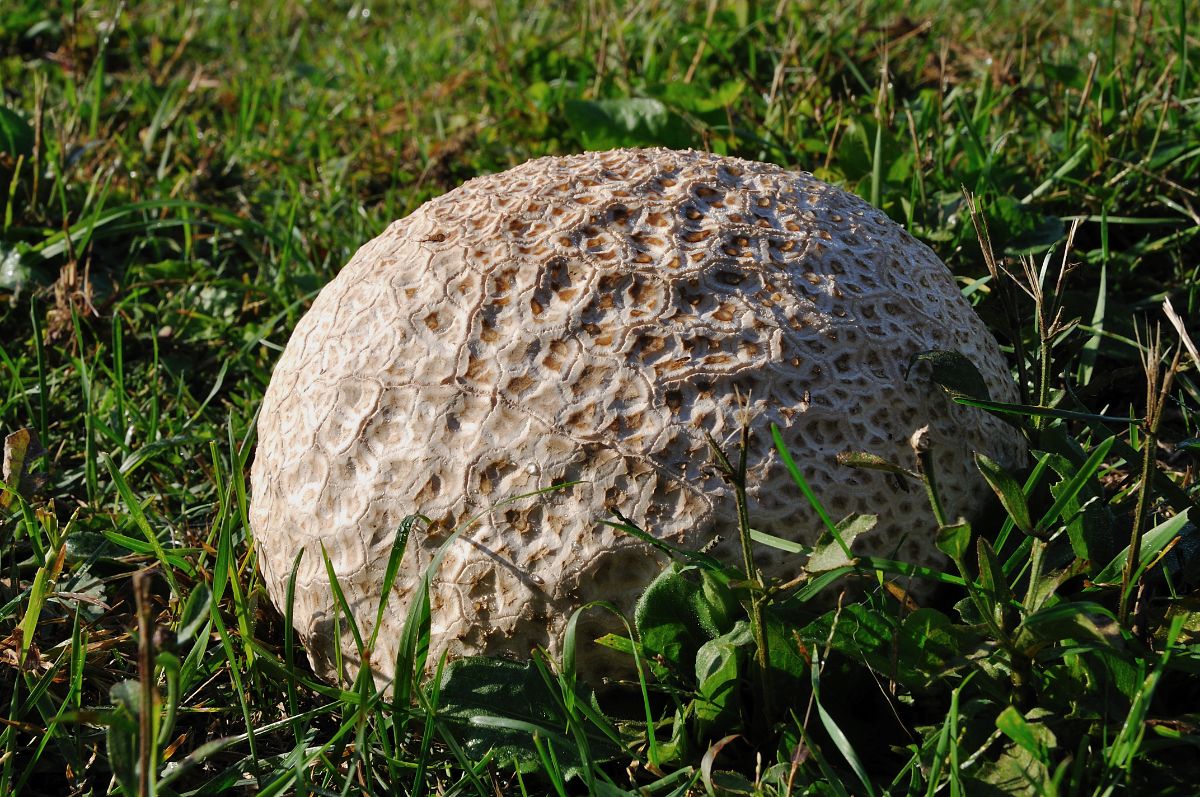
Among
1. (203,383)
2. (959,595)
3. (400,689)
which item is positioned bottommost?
(203,383)

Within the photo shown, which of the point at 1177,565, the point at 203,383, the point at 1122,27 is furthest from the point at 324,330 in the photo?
the point at 1122,27

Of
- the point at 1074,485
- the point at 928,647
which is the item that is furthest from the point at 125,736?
the point at 1074,485

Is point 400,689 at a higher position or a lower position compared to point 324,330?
lower

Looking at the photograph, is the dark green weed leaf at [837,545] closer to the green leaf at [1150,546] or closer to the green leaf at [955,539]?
the green leaf at [955,539]

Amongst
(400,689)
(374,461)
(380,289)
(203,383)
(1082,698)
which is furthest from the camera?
(203,383)

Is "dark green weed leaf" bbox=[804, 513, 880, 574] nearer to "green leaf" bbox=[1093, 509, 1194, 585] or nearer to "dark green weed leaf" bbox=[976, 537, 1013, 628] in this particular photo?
"dark green weed leaf" bbox=[976, 537, 1013, 628]

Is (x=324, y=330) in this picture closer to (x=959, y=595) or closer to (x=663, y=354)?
(x=663, y=354)

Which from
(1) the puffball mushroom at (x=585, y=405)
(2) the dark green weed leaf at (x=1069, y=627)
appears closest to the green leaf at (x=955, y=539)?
(2) the dark green weed leaf at (x=1069, y=627)
